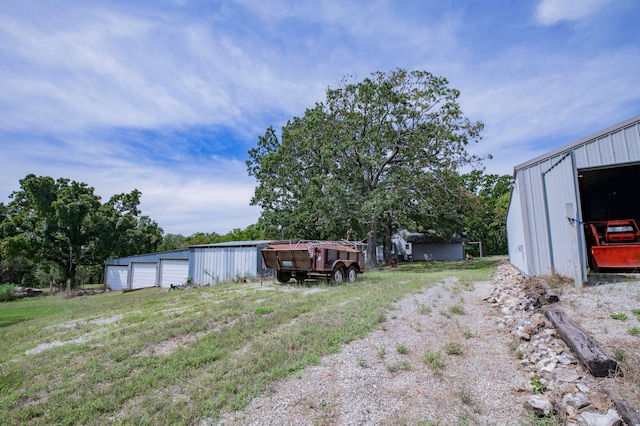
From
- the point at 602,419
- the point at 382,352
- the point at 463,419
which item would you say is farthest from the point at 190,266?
the point at 602,419

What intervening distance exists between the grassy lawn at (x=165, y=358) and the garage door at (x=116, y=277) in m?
21.4

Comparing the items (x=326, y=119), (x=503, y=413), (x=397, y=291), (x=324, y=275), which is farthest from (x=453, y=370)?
(x=326, y=119)

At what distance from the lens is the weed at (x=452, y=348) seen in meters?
4.88

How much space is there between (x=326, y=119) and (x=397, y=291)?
51.6ft

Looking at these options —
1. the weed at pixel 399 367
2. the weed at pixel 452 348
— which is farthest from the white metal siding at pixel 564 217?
the weed at pixel 399 367

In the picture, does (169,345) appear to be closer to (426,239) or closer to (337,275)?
(337,275)

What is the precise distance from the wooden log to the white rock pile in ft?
0.34

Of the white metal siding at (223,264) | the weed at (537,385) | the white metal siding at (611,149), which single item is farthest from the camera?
the white metal siding at (223,264)

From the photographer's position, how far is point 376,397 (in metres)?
3.66

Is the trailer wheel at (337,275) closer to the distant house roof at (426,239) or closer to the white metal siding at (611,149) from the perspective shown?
the white metal siding at (611,149)

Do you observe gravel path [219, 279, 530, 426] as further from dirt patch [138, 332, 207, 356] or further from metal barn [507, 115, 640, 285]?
metal barn [507, 115, 640, 285]

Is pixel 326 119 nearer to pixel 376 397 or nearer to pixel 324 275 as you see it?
pixel 324 275

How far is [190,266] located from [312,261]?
13373mm

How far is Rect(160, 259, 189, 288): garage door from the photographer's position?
903 inches
